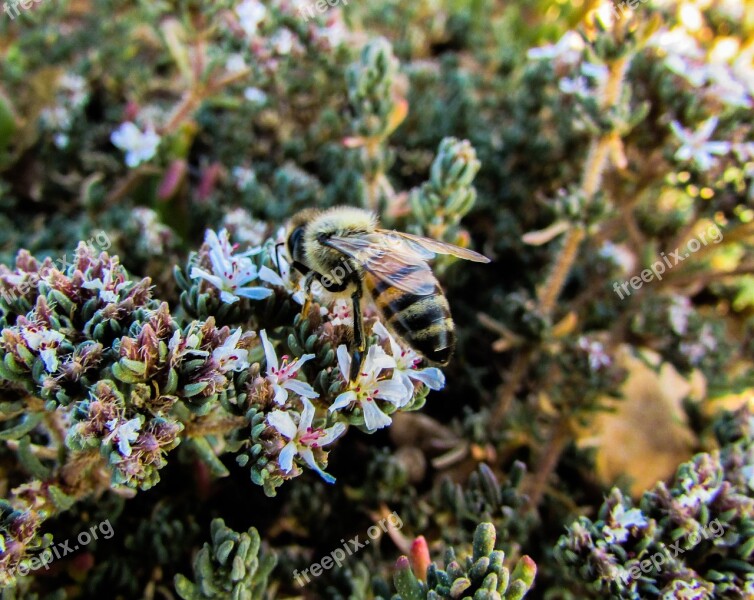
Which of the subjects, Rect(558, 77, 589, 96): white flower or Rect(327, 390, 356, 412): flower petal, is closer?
Rect(327, 390, 356, 412): flower petal

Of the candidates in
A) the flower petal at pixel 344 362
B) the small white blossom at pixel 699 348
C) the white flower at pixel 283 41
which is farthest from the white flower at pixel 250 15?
the small white blossom at pixel 699 348

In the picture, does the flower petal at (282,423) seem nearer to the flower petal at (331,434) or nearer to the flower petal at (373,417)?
the flower petal at (331,434)

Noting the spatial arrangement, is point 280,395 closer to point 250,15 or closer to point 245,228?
point 245,228

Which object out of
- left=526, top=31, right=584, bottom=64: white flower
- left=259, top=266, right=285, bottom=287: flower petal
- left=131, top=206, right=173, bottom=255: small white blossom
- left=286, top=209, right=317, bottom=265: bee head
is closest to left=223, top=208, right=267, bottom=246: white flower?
left=131, top=206, right=173, bottom=255: small white blossom

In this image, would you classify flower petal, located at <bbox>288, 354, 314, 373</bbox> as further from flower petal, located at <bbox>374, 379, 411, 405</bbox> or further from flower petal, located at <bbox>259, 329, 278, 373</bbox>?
flower petal, located at <bbox>374, 379, 411, 405</bbox>

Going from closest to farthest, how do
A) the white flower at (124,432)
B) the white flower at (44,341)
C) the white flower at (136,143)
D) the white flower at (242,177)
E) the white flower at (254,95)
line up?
1. the white flower at (124,432)
2. the white flower at (44,341)
3. the white flower at (136,143)
4. the white flower at (242,177)
5. the white flower at (254,95)

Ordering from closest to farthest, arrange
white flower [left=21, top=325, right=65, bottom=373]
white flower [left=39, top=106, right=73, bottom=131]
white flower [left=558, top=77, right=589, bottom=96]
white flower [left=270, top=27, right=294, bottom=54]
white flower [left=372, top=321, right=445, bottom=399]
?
white flower [left=21, top=325, right=65, bottom=373] < white flower [left=372, top=321, right=445, bottom=399] < white flower [left=558, top=77, right=589, bottom=96] < white flower [left=270, top=27, right=294, bottom=54] < white flower [left=39, top=106, right=73, bottom=131]

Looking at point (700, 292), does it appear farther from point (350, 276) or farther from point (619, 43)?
point (350, 276)
